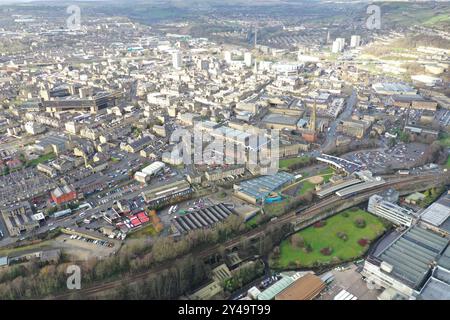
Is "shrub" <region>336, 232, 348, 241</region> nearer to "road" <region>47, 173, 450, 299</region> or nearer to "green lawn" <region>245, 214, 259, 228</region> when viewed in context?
"road" <region>47, 173, 450, 299</region>

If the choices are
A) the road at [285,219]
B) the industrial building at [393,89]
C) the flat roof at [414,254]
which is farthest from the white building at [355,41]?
the flat roof at [414,254]

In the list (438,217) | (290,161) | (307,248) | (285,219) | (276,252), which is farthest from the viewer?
(290,161)

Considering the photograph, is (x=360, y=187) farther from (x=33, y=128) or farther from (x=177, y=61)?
(x=177, y=61)

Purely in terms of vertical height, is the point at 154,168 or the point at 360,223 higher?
the point at 154,168

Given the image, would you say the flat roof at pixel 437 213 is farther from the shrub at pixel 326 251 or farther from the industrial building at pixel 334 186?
the shrub at pixel 326 251

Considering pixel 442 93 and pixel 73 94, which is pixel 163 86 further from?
pixel 442 93

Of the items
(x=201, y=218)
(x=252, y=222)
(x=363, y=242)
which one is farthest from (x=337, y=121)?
(x=201, y=218)

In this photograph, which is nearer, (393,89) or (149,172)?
(149,172)
